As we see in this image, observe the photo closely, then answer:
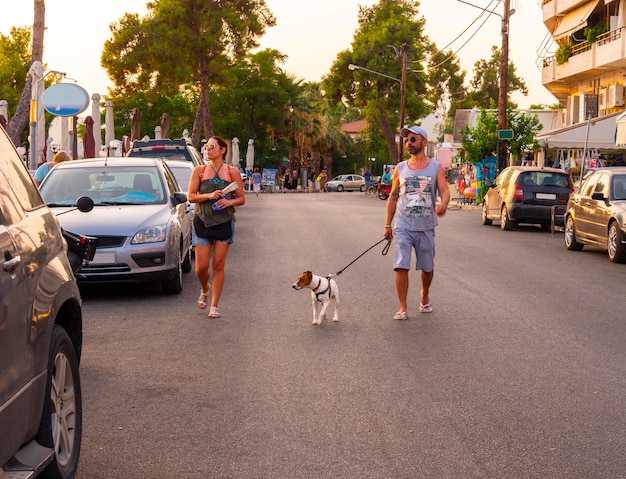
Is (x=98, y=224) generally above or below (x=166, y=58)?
below

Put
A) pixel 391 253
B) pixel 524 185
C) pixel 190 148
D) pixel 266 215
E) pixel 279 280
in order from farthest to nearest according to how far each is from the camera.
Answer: pixel 266 215 < pixel 524 185 < pixel 190 148 < pixel 391 253 < pixel 279 280

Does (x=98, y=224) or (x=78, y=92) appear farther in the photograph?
(x=78, y=92)

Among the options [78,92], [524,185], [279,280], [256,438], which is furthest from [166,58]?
[256,438]

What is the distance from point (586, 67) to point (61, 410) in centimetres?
4114

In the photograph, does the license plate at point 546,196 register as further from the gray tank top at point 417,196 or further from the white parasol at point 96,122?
the gray tank top at point 417,196

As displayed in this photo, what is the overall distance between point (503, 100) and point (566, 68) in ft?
41.9

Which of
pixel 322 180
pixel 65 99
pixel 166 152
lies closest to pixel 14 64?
pixel 322 180

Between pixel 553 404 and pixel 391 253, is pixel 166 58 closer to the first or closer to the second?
pixel 391 253

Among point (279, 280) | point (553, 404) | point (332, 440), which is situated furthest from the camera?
point (279, 280)

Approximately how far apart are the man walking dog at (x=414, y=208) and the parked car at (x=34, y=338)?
203 inches

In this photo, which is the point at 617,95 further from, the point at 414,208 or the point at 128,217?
the point at 414,208

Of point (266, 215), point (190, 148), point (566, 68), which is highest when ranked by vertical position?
point (566, 68)

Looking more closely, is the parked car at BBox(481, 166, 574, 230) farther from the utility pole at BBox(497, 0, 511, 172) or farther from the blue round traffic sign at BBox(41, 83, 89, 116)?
A: the blue round traffic sign at BBox(41, 83, 89, 116)

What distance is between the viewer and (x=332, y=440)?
217 inches
